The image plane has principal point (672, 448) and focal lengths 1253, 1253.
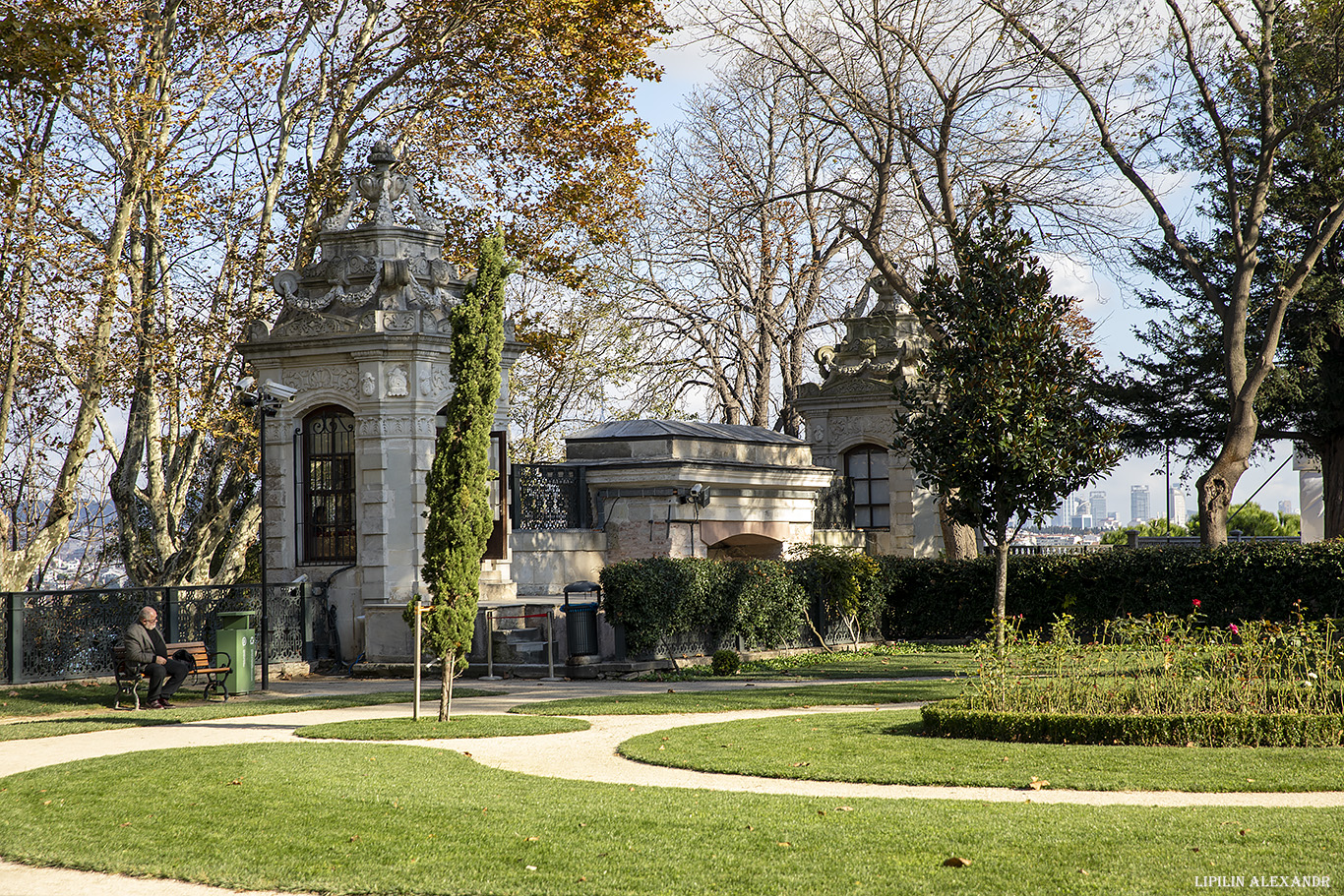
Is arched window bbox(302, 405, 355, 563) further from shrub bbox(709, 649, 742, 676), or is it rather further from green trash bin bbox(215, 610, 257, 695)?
shrub bbox(709, 649, 742, 676)

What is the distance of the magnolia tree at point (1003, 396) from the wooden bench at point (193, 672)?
10.0 meters

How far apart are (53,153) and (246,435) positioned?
5.07 meters

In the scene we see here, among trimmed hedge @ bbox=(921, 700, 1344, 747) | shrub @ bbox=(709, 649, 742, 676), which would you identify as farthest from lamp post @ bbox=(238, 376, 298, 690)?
trimmed hedge @ bbox=(921, 700, 1344, 747)

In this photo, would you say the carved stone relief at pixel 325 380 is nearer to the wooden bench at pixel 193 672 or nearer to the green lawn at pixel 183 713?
the wooden bench at pixel 193 672

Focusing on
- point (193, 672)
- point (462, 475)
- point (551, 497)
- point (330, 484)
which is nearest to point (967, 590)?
point (551, 497)

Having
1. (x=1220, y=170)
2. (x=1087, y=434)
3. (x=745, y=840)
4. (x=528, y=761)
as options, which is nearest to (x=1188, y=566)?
(x=1087, y=434)

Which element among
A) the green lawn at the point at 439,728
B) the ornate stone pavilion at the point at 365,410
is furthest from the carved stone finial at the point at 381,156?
the green lawn at the point at 439,728

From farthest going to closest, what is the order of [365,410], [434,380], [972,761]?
[434,380], [365,410], [972,761]

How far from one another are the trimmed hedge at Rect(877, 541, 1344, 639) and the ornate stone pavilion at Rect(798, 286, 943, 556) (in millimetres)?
2032

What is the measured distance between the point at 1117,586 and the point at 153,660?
1578 cm

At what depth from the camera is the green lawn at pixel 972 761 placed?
8.77 m

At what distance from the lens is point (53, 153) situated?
1891 cm

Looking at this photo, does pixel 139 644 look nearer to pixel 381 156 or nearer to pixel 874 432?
pixel 381 156

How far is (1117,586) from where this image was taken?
72.7ft
